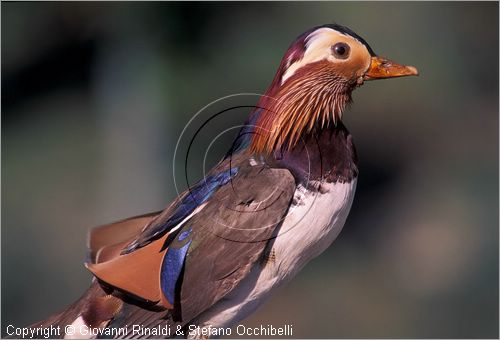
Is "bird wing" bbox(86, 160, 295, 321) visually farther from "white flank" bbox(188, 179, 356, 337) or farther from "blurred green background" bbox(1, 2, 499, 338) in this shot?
"blurred green background" bbox(1, 2, 499, 338)

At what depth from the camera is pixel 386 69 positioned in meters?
1.75

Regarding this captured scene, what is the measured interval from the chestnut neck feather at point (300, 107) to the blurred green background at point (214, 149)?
9.16 feet

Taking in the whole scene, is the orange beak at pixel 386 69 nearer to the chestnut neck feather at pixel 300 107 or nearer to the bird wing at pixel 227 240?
the chestnut neck feather at pixel 300 107

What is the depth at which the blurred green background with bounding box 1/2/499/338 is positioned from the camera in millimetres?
4754

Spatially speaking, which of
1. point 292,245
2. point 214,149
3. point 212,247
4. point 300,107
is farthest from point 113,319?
point 214,149

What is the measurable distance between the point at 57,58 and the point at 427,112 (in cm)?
221

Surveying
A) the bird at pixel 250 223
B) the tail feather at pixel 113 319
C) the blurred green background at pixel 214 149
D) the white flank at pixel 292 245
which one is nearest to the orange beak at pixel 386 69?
the bird at pixel 250 223

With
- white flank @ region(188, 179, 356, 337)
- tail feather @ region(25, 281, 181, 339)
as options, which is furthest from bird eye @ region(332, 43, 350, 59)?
tail feather @ region(25, 281, 181, 339)

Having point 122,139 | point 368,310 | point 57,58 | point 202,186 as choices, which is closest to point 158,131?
point 122,139

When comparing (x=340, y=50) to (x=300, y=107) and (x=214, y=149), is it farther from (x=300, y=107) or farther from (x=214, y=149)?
(x=214, y=149)

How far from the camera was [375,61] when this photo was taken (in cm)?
175

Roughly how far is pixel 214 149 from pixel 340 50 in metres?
2.74

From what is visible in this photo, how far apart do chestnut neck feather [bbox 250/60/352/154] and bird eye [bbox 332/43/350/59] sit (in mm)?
31

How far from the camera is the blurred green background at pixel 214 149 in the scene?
475 cm
